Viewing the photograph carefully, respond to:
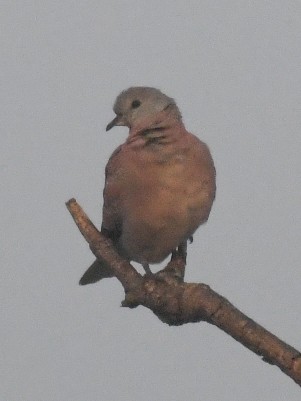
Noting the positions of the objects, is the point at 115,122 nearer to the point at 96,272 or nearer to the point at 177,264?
the point at 96,272

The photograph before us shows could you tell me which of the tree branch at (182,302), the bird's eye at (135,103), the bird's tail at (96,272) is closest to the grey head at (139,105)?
the bird's eye at (135,103)

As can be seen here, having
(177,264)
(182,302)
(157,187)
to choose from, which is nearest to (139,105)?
(157,187)

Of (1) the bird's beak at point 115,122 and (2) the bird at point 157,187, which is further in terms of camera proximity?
(1) the bird's beak at point 115,122

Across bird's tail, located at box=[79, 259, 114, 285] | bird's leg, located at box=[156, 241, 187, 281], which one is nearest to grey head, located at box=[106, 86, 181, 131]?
bird's leg, located at box=[156, 241, 187, 281]

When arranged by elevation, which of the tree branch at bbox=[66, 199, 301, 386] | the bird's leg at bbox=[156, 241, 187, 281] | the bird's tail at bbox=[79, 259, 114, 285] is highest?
the bird's tail at bbox=[79, 259, 114, 285]

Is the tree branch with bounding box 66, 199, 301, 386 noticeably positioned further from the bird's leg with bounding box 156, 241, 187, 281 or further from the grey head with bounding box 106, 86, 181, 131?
the grey head with bounding box 106, 86, 181, 131

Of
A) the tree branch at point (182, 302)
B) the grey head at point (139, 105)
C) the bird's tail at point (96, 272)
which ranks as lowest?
the tree branch at point (182, 302)

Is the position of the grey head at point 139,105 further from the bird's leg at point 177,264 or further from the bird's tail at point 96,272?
the bird's tail at point 96,272
